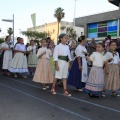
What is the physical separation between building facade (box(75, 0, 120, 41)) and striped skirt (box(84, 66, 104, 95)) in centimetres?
2891

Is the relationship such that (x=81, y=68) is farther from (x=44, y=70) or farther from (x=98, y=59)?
(x=44, y=70)

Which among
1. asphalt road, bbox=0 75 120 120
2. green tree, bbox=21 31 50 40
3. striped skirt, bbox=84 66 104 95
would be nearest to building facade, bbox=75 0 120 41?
striped skirt, bbox=84 66 104 95

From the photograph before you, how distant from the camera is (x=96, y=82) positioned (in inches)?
310

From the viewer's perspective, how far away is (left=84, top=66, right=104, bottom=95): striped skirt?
7871mm

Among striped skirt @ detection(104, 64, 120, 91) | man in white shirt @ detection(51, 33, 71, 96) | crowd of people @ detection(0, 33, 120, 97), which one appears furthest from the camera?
man in white shirt @ detection(51, 33, 71, 96)

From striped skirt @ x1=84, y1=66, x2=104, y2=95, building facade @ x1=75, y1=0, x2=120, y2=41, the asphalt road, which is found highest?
building facade @ x1=75, y1=0, x2=120, y2=41

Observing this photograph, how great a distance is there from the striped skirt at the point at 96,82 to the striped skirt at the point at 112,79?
0.33 metres

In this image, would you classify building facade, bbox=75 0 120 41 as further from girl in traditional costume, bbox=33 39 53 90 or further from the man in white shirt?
the man in white shirt

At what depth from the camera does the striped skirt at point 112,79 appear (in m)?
8.21

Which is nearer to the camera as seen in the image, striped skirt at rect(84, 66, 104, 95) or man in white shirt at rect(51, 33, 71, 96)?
striped skirt at rect(84, 66, 104, 95)

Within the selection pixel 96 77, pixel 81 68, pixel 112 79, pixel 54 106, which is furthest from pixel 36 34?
pixel 54 106

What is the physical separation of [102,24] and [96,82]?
33021 millimetres

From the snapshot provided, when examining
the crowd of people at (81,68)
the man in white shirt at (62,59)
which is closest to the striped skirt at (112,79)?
the crowd of people at (81,68)

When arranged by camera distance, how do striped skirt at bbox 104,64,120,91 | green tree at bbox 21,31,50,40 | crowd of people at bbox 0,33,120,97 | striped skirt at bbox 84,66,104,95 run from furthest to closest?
1. green tree at bbox 21,31,50,40
2. striped skirt at bbox 104,64,120,91
3. crowd of people at bbox 0,33,120,97
4. striped skirt at bbox 84,66,104,95
